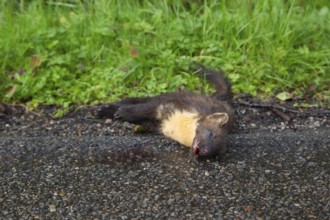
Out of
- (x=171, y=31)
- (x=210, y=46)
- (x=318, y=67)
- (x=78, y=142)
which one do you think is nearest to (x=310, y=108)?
(x=318, y=67)

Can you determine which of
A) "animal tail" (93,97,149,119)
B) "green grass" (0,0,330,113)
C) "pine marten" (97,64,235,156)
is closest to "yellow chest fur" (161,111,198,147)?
"pine marten" (97,64,235,156)

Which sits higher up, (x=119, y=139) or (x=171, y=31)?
(x=171, y=31)

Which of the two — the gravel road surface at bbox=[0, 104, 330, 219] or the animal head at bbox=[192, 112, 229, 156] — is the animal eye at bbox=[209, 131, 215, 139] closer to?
the animal head at bbox=[192, 112, 229, 156]

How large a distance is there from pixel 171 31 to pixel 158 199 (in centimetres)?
301

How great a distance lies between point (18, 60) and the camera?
6750 millimetres

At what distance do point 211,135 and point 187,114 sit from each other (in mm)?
529

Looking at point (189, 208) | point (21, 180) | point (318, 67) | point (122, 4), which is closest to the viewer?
point (189, 208)

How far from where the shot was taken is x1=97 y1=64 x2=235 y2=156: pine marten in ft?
17.4

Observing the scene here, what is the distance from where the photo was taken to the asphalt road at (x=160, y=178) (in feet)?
13.6

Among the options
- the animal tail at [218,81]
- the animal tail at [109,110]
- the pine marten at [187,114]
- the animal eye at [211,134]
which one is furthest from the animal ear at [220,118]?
the animal tail at [109,110]

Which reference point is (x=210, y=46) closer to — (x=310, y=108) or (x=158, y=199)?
(x=310, y=108)

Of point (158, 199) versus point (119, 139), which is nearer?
point (158, 199)

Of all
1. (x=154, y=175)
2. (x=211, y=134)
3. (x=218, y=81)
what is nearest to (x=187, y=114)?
(x=211, y=134)

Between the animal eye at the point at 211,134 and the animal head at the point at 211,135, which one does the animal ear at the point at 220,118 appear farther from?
the animal eye at the point at 211,134
